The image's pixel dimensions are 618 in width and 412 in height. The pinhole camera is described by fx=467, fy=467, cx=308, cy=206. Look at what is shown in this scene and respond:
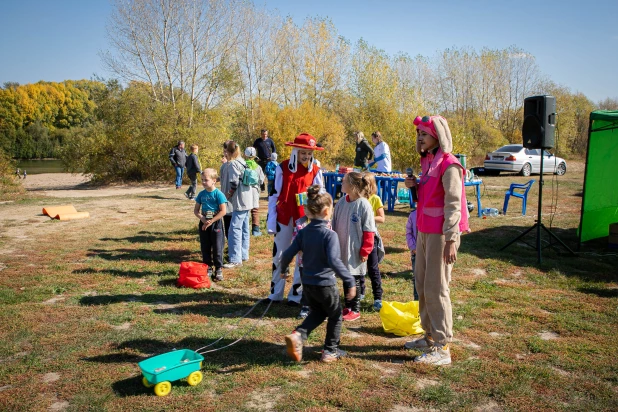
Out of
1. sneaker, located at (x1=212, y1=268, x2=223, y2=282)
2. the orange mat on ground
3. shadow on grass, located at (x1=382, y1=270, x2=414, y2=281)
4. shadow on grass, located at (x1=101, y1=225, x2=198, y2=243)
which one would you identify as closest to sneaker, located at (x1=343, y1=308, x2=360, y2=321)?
shadow on grass, located at (x1=382, y1=270, x2=414, y2=281)

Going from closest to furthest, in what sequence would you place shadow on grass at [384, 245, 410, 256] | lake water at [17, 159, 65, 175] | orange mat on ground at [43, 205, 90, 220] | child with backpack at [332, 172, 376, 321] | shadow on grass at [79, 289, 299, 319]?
1. child with backpack at [332, 172, 376, 321]
2. shadow on grass at [79, 289, 299, 319]
3. shadow on grass at [384, 245, 410, 256]
4. orange mat on ground at [43, 205, 90, 220]
5. lake water at [17, 159, 65, 175]

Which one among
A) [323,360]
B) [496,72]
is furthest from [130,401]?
[496,72]

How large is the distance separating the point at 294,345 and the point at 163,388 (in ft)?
3.50

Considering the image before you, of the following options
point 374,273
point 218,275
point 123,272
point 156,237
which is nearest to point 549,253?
point 374,273

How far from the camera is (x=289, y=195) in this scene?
528 cm

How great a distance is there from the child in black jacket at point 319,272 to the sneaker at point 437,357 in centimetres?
79

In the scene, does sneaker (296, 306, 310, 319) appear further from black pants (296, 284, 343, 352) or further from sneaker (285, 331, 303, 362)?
sneaker (285, 331, 303, 362)

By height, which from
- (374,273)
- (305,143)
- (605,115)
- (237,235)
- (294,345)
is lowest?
(294,345)

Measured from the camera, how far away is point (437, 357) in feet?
13.5

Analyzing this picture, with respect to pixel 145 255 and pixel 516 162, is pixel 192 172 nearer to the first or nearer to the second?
pixel 145 255

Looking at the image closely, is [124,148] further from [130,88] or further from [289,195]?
[289,195]

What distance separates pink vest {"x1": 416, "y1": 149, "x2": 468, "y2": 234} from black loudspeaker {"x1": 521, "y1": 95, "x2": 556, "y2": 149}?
4.61 meters

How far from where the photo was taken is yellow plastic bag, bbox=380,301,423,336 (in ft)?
15.8

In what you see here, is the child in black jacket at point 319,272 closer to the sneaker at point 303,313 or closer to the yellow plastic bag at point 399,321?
the yellow plastic bag at point 399,321
